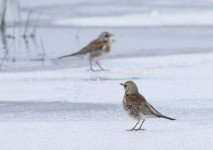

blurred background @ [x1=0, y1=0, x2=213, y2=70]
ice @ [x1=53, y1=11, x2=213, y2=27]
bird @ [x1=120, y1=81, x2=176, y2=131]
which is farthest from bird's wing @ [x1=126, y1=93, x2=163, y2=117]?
ice @ [x1=53, y1=11, x2=213, y2=27]

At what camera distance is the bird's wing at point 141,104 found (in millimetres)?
4211

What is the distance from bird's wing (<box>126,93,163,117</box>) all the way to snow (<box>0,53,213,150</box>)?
16 cm

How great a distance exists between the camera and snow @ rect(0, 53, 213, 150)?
12.9 feet

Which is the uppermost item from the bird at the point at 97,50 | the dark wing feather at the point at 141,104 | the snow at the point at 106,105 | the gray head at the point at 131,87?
the gray head at the point at 131,87

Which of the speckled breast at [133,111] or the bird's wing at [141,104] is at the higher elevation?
the bird's wing at [141,104]

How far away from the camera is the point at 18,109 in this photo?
5.17 m

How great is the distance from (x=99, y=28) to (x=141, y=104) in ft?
23.2

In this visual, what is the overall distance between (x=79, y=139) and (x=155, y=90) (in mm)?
2260

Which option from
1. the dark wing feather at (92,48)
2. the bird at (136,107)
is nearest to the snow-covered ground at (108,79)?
the bird at (136,107)

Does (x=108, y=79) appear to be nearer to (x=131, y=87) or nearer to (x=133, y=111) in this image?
(x=131, y=87)

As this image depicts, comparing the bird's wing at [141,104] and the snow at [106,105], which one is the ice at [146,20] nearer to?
the snow at [106,105]

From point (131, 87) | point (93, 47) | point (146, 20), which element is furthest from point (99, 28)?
point (131, 87)

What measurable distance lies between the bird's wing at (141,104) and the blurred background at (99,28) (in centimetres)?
346

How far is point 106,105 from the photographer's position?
5348 millimetres
